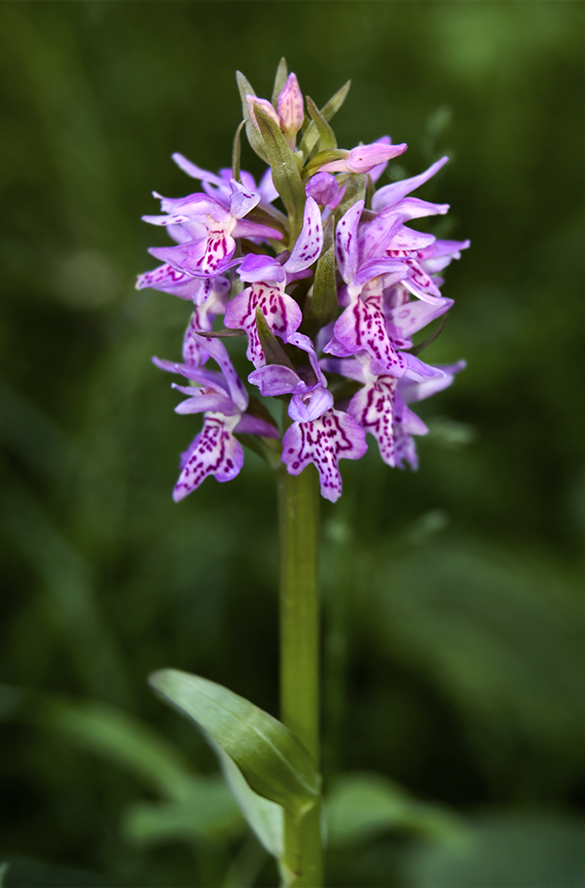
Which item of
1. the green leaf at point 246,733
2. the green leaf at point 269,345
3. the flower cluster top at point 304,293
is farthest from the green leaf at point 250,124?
the green leaf at point 246,733

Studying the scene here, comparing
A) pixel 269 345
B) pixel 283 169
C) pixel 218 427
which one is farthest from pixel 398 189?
pixel 218 427

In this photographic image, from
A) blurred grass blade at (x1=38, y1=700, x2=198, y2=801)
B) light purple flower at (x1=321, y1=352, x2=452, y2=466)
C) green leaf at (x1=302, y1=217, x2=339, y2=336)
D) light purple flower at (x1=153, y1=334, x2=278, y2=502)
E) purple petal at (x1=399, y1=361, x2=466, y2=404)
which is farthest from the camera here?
blurred grass blade at (x1=38, y1=700, x2=198, y2=801)

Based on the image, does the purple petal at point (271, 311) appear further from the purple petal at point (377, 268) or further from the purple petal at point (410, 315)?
the purple petal at point (410, 315)

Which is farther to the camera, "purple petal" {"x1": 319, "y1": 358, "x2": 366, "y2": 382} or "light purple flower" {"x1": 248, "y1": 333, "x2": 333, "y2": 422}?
"purple petal" {"x1": 319, "y1": 358, "x2": 366, "y2": 382}

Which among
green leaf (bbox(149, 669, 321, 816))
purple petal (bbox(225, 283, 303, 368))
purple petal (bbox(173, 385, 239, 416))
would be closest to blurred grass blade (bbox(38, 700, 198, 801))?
green leaf (bbox(149, 669, 321, 816))

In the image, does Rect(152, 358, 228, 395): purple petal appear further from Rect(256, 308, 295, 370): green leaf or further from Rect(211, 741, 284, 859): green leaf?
Rect(211, 741, 284, 859): green leaf

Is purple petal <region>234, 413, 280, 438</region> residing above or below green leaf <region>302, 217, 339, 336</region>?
below

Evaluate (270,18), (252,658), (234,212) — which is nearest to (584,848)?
(252,658)
